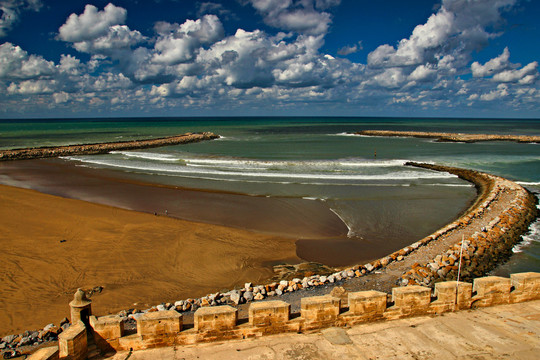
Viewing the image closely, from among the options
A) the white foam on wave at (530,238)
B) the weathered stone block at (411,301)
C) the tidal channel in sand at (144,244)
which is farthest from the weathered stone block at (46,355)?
the white foam on wave at (530,238)

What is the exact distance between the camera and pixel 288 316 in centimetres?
584

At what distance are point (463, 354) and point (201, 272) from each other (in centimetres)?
754

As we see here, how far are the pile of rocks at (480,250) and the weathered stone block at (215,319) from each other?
4804 mm

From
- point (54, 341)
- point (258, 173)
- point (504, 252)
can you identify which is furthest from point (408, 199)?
point (54, 341)

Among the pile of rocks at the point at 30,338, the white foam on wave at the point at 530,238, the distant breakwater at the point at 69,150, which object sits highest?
the distant breakwater at the point at 69,150

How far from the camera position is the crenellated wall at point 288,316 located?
538cm

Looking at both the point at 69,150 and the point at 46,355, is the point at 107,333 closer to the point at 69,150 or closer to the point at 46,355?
the point at 46,355

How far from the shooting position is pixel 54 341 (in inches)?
285

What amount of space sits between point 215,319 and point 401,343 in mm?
3073

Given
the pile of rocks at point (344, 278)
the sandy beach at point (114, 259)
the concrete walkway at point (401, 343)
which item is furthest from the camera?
the sandy beach at point (114, 259)

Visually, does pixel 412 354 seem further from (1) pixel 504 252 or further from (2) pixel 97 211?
(2) pixel 97 211

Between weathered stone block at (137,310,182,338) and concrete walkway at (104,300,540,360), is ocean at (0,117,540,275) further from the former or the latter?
weathered stone block at (137,310,182,338)

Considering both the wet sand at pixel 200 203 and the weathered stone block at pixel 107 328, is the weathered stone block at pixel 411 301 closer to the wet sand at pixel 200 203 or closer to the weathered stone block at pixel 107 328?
the weathered stone block at pixel 107 328

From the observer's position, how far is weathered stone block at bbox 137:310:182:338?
5.39 metres
